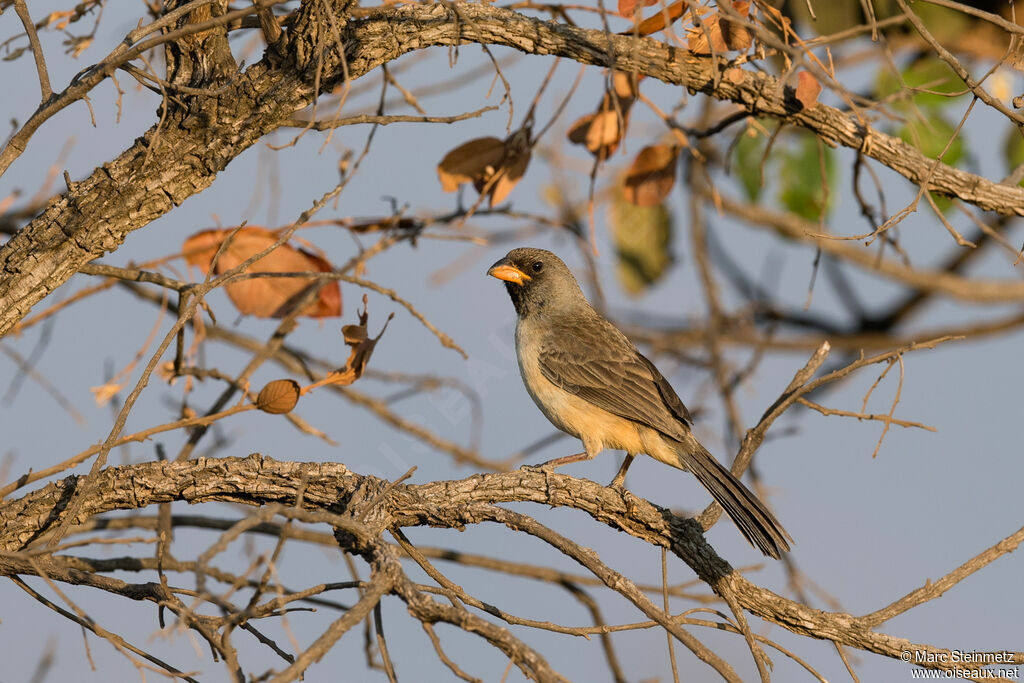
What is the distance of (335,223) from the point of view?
4.29 meters

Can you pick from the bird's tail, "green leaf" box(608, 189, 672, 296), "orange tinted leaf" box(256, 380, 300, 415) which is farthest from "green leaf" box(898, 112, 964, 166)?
"orange tinted leaf" box(256, 380, 300, 415)

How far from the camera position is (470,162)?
4.31 m

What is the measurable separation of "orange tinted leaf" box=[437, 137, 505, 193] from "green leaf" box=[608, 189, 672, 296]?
2.50 meters

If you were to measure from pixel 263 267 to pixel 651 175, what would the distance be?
1795mm

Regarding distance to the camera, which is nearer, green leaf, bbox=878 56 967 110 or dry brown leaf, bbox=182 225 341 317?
dry brown leaf, bbox=182 225 341 317

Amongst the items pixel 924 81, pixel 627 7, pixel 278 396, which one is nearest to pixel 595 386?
pixel 627 7

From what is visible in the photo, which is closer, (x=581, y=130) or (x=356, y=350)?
(x=356, y=350)

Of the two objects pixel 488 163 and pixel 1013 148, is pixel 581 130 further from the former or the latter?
pixel 1013 148

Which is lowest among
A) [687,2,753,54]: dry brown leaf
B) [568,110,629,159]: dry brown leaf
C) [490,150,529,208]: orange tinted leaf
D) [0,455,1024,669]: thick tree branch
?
[0,455,1024,669]: thick tree branch

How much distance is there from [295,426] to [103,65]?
1653mm

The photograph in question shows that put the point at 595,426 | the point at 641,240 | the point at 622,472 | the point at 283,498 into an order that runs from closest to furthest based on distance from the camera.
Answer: the point at 283,498, the point at 622,472, the point at 595,426, the point at 641,240

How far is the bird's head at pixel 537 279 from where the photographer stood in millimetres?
5441

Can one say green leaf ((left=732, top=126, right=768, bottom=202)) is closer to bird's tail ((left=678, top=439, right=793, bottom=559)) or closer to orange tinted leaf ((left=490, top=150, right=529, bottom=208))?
orange tinted leaf ((left=490, top=150, right=529, bottom=208))

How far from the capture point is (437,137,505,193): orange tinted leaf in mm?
4277
